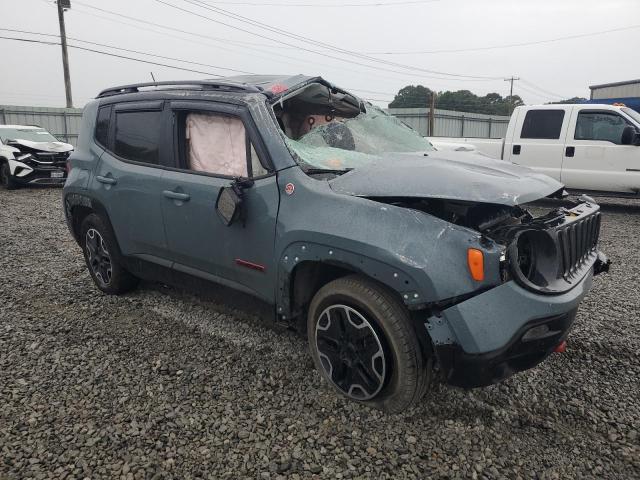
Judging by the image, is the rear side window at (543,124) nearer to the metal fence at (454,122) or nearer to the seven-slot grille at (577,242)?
the seven-slot grille at (577,242)

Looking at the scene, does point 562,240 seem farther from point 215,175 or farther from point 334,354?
point 215,175

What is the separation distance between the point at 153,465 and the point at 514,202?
214 cm

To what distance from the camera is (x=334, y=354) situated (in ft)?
8.71

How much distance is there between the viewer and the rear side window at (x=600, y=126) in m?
8.23

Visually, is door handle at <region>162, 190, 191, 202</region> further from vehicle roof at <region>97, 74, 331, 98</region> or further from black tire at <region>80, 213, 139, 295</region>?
black tire at <region>80, 213, 139, 295</region>

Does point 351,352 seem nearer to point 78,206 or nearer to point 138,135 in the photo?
point 138,135

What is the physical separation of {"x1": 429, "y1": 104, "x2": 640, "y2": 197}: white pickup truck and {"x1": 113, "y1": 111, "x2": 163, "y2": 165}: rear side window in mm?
5394

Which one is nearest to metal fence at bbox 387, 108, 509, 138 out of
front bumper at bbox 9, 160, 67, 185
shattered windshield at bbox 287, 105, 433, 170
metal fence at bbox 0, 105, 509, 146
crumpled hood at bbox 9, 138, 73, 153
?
metal fence at bbox 0, 105, 509, 146

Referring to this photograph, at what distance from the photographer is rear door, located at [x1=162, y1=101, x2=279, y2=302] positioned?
2.87 metres

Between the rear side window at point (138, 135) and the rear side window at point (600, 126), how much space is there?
25.4 ft

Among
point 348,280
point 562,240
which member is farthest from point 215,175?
point 562,240

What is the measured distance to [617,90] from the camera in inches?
1033

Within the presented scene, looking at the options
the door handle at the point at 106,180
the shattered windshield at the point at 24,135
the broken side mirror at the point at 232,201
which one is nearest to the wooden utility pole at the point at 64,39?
the shattered windshield at the point at 24,135

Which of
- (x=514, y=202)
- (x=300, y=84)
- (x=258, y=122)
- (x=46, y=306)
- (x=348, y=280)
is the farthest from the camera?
(x=46, y=306)
